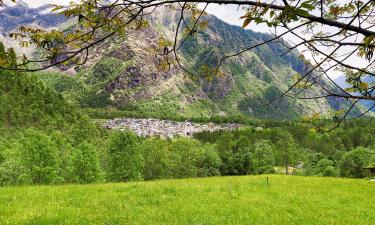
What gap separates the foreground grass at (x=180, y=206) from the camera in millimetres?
14812

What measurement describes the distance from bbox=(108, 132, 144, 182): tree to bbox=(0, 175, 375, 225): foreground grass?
147 ft

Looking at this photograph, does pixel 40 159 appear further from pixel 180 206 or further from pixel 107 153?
pixel 180 206

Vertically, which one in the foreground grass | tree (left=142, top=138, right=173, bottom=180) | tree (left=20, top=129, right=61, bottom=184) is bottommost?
tree (left=142, top=138, right=173, bottom=180)

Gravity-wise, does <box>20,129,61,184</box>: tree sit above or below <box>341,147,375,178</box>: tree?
above

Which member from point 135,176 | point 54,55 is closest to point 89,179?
point 135,176

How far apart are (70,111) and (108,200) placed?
448ft

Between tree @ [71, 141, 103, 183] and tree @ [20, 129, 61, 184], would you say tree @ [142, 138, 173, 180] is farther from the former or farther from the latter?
tree @ [20, 129, 61, 184]

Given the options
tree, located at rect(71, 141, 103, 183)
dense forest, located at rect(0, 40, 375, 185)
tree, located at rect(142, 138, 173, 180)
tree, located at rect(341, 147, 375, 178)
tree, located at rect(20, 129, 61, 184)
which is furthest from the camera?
tree, located at rect(142, 138, 173, 180)

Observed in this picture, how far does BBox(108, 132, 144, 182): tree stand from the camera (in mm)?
67688

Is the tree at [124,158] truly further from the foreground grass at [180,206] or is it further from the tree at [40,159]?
the foreground grass at [180,206]

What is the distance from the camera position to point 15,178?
59.8 meters

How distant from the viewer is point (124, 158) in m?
68.8

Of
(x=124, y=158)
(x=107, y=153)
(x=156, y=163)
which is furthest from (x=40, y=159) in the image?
(x=156, y=163)

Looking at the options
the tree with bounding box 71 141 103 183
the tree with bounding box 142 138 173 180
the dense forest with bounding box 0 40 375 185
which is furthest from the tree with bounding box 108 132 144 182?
the tree with bounding box 142 138 173 180
